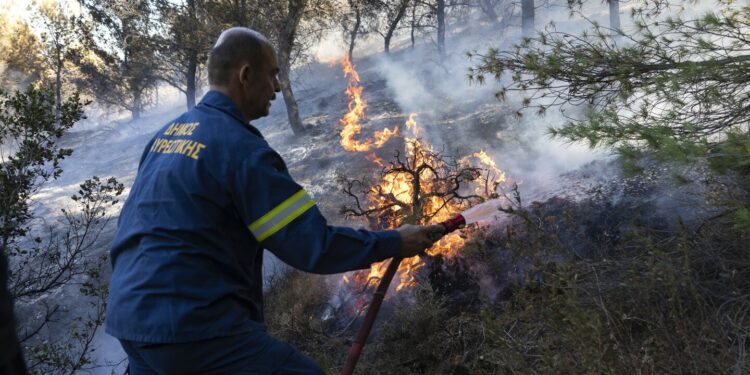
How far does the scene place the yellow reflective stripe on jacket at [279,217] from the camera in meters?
2.04

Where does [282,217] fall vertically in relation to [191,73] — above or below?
above

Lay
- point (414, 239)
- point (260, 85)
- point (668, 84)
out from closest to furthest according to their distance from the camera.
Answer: point (414, 239), point (260, 85), point (668, 84)

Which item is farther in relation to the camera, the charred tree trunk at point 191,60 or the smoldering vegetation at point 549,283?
the charred tree trunk at point 191,60

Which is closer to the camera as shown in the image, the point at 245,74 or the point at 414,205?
the point at 245,74

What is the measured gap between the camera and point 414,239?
2355mm

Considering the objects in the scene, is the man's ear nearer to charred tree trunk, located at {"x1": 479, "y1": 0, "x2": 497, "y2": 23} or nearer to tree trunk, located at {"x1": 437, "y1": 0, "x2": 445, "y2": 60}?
tree trunk, located at {"x1": 437, "y1": 0, "x2": 445, "y2": 60}

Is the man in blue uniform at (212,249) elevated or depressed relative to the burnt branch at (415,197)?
elevated

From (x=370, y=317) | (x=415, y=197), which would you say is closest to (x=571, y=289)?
(x=370, y=317)

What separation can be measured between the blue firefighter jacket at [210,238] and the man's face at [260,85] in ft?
1.01

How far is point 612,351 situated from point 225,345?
191 cm

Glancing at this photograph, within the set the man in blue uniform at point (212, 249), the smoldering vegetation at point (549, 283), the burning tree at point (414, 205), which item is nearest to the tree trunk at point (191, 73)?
the smoldering vegetation at point (549, 283)

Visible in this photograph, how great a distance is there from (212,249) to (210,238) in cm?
5

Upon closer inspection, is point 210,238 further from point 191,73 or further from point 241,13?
point 191,73

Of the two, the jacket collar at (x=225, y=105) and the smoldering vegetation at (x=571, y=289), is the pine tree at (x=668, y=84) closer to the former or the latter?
the smoldering vegetation at (x=571, y=289)
